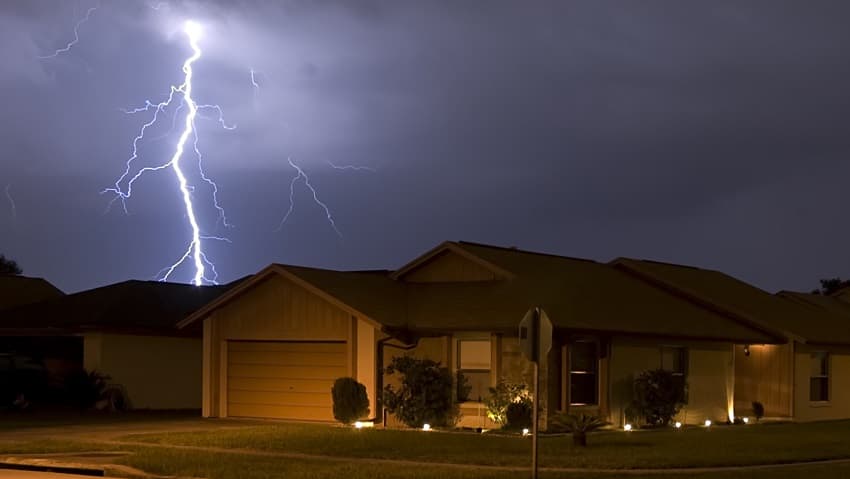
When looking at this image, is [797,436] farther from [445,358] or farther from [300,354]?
[300,354]

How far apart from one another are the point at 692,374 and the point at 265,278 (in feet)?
40.1

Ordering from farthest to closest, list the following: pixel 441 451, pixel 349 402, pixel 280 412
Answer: pixel 280 412, pixel 349 402, pixel 441 451

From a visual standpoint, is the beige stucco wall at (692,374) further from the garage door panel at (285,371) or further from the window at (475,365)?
the garage door panel at (285,371)

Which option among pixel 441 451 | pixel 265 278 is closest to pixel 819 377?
pixel 265 278

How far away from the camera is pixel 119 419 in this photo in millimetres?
33188

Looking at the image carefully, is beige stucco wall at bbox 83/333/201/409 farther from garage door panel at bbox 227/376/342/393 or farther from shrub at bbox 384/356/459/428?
shrub at bbox 384/356/459/428

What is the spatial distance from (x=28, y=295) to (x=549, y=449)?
110 feet

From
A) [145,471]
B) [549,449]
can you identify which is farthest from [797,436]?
[145,471]

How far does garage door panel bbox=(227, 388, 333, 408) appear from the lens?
32131mm

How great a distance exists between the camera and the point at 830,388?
39.7m

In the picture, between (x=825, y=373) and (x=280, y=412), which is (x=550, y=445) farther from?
(x=825, y=373)

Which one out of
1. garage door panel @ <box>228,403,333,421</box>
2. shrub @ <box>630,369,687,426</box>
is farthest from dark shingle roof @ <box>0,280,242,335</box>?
shrub @ <box>630,369,687,426</box>

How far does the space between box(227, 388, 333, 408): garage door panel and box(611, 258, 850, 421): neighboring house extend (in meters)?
12.4

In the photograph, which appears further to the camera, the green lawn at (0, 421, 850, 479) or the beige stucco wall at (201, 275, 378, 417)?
the beige stucco wall at (201, 275, 378, 417)
